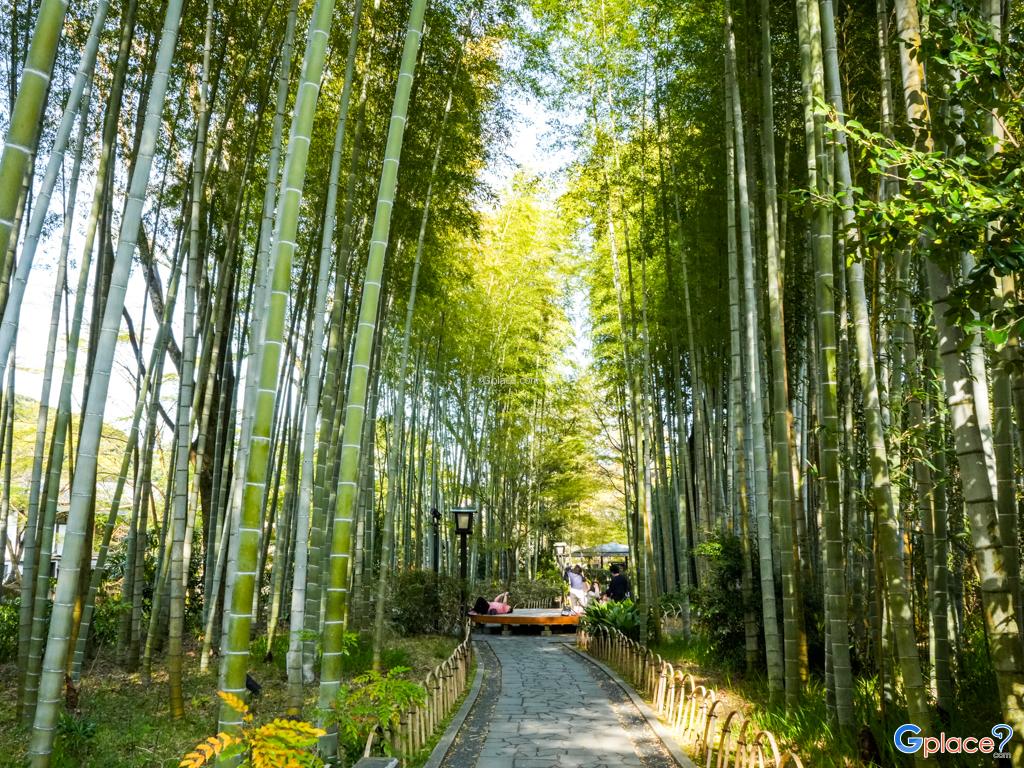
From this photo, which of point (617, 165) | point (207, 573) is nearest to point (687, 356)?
point (617, 165)

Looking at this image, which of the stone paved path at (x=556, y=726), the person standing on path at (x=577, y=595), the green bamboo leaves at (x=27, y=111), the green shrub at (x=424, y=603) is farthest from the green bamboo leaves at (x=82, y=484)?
the person standing on path at (x=577, y=595)

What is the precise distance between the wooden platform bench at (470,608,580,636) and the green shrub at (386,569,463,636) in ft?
4.87

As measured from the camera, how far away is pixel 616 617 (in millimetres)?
8109

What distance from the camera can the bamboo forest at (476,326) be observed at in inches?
86.1

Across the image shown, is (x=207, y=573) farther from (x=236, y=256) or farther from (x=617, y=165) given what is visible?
(x=617, y=165)

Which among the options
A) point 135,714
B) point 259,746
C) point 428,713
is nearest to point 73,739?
point 135,714

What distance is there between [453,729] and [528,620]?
637cm

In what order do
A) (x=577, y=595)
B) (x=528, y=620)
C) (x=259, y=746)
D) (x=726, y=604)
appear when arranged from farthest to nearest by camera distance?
(x=577, y=595)
(x=528, y=620)
(x=726, y=604)
(x=259, y=746)

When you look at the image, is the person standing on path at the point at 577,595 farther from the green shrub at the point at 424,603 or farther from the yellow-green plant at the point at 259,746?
the yellow-green plant at the point at 259,746

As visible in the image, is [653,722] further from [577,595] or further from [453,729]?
[577,595]

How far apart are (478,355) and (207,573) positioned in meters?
5.81

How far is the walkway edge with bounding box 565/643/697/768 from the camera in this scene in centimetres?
372

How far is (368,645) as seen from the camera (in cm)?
670

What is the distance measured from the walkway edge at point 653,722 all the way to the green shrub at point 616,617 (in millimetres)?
660
